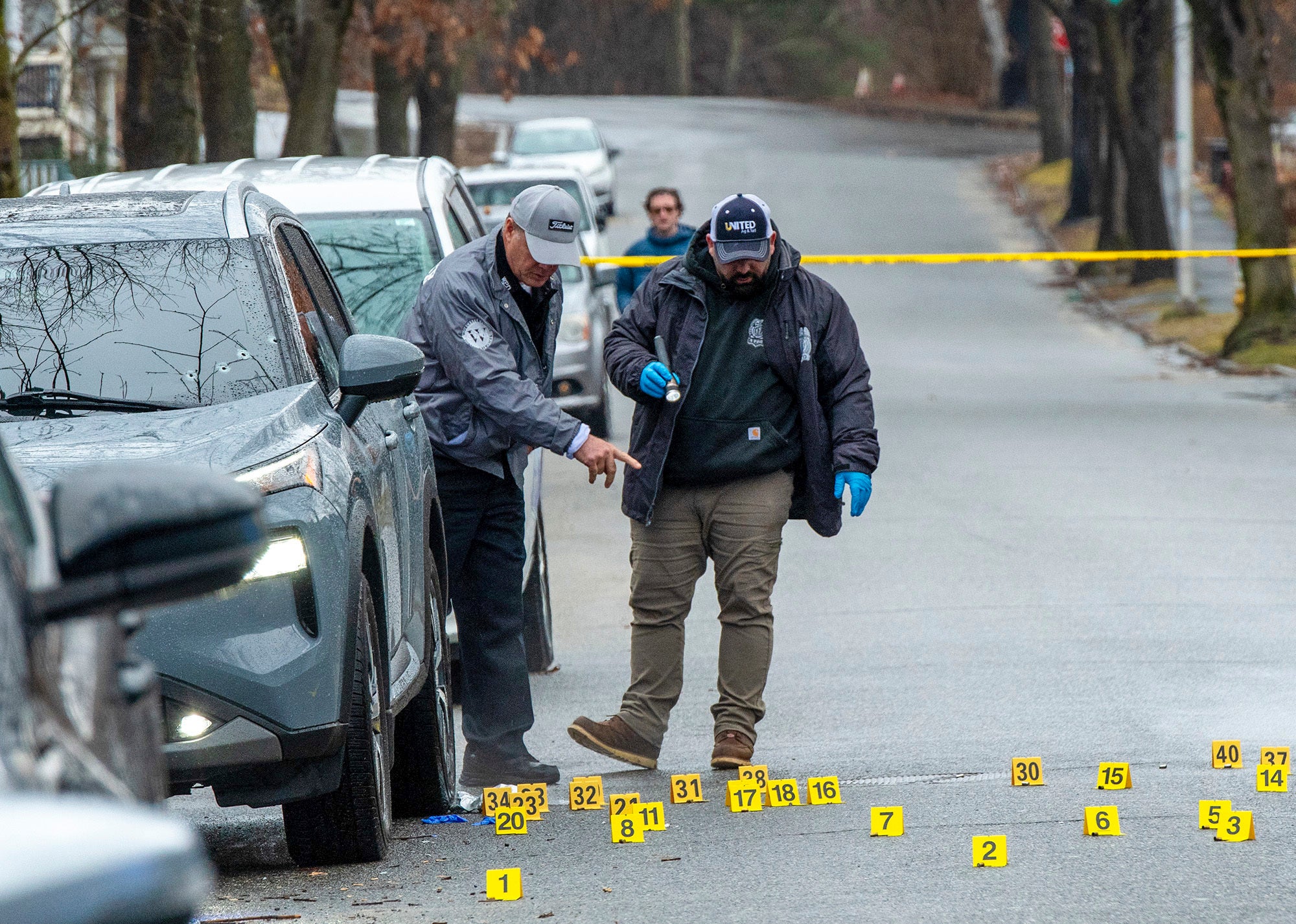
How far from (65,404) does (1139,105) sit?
1033 inches

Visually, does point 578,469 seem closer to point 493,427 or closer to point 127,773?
point 493,427

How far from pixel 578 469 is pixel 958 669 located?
778cm

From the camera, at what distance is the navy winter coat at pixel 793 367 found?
7.14 metres

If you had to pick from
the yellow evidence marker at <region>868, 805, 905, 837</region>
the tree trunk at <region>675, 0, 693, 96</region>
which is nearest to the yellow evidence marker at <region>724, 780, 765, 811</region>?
the yellow evidence marker at <region>868, 805, 905, 837</region>

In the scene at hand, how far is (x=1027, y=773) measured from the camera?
6609mm

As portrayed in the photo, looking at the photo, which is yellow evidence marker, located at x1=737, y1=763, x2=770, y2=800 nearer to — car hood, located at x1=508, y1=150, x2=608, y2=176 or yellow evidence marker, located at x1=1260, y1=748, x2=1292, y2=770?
yellow evidence marker, located at x1=1260, y1=748, x2=1292, y2=770

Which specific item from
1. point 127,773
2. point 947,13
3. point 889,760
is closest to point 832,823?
point 889,760

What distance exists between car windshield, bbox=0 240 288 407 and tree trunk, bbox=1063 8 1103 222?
2773cm

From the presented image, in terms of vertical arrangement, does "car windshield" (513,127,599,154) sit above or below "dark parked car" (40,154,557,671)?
below

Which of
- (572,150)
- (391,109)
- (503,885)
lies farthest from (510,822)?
(572,150)

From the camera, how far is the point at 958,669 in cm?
874

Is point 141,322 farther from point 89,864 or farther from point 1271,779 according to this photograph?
point 89,864

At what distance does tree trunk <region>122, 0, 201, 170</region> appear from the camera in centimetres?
1684

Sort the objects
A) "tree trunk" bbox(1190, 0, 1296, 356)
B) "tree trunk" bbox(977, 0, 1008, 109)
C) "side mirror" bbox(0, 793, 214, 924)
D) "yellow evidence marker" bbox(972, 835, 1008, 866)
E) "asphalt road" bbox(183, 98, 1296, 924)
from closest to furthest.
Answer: "side mirror" bbox(0, 793, 214, 924), "asphalt road" bbox(183, 98, 1296, 924), "yellow evidence marker" bbox(972, 835, 1008, 866), "tree trunk" bbox(1190, 0, 1296, 356), "tree trunk" bbox(977, 0, 1008, 109)
